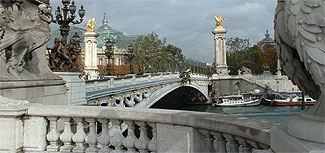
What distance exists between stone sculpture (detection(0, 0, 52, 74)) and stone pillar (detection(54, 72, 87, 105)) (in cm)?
313

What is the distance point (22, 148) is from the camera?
427 centimetres

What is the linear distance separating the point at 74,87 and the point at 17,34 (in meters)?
4.01

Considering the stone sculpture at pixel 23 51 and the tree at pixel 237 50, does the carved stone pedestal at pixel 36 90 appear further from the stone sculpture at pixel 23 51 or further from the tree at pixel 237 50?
the tree at pixel 237 50

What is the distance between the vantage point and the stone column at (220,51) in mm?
53125

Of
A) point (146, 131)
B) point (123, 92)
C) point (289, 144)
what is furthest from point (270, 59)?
point (289, 144)

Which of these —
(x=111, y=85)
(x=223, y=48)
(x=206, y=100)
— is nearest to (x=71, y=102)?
(x=111, y=85)

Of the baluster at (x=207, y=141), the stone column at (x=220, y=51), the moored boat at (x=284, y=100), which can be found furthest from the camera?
the stone column at (x=220, y=51)

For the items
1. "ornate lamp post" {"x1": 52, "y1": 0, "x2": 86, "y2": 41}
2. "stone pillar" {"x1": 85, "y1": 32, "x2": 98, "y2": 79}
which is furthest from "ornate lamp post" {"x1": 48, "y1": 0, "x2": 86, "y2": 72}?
"stone pillar" {"x1": 85, "y1": 32, "x2": 98, "y2": 79}

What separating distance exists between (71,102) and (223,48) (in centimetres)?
4695

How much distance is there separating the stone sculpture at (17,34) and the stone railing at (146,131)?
64.2 inches

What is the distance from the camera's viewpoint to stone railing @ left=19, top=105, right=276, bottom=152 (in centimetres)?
293

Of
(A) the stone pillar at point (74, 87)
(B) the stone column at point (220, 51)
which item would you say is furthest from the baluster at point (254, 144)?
(B) the stone column at point (220, 51)

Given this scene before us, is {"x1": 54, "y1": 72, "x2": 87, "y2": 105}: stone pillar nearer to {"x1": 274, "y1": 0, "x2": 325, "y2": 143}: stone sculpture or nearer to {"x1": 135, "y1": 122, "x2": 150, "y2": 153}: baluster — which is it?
{"x1": 135, "y1": 122, "x2": 150, "y2": 153}: baluster

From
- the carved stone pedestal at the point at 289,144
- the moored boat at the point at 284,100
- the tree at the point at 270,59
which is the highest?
the tree at the point at 270,59
